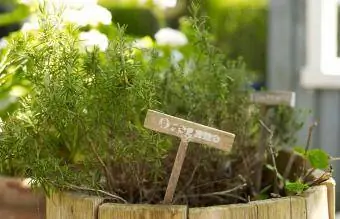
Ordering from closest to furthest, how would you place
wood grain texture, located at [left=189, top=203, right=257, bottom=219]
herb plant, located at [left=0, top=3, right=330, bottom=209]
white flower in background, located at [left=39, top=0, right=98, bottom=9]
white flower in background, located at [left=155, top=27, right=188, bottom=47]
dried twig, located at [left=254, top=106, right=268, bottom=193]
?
wood grain texture, located at [left=189, top=203, right=257, bottom=219] < herb plant, located at [left=0, top=3, right=330, bottom=209] < white flower in background, located at [left=39, top=0, right=98, bottom=9] < dried twig, located at [left=254, top=106, right=268, bottom=193] < white flower in background, located at [left=155, top=27, right=188, bottom=47]

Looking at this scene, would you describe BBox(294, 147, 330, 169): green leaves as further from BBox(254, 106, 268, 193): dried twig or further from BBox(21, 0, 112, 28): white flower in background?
BBox(21, 0, 112, 28): white flower in background

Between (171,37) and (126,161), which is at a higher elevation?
(171,37)

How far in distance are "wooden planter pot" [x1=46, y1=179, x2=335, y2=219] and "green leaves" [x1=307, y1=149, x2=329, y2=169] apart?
8 centimetres

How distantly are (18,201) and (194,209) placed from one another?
0.44m

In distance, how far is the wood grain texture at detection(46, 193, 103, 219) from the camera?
0.91 meters

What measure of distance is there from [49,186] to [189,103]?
370 mm

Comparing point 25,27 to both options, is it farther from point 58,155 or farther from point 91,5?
point 58,155

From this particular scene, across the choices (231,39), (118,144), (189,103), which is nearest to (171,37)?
(189,103)

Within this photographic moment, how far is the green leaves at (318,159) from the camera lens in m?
1.06

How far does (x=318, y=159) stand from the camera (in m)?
1.07

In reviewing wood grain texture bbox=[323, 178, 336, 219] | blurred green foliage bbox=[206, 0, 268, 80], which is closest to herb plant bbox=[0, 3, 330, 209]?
wood grain texture bbox=[323, 178, 336, 219]

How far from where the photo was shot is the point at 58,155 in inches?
49.0

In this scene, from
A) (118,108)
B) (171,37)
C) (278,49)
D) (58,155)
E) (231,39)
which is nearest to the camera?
(118,108)

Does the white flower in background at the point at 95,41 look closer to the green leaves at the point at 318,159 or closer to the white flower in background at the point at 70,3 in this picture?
the white flower in background at the point at 70,3
